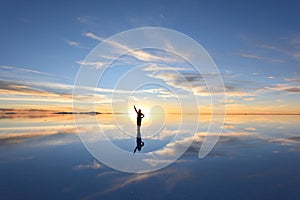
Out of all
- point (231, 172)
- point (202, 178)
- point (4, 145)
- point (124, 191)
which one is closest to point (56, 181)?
point (124, 191)

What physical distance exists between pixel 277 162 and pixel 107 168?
8271 mm

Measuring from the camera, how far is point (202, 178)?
30.4 ft

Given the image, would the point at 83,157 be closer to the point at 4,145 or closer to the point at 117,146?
the point at 117,146

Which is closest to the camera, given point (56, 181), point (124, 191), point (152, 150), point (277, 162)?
point (124, 191)

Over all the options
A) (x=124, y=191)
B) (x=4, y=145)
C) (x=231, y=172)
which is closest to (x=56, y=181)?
(x=124, y=191)

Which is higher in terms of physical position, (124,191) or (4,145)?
(4,145)

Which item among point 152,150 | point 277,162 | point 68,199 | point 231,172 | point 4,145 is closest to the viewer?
point 68,199

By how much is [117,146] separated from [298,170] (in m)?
10.2

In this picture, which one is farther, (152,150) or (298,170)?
(152,150)

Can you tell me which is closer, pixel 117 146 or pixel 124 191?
pixel 124 191

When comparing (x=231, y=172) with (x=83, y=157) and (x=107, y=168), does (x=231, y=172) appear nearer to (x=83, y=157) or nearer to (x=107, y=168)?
(x=107, y=168)

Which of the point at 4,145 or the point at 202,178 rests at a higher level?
the point at 4,145

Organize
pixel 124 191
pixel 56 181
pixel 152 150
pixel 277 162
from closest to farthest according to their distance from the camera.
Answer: pixel 124 191 < pixel 56 181 < pixel 277 162 < pixel 152 150

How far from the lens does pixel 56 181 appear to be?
8.77 m
